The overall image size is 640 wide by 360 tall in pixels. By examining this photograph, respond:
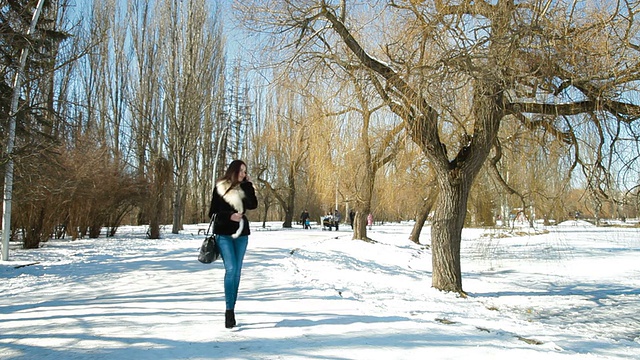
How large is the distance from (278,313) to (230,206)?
127 cm

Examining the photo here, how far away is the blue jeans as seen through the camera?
4.01 meters

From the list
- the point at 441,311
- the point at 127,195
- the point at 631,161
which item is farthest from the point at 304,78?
the point at 127,195

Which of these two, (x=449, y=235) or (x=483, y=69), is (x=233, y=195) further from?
(x=449, y=235)

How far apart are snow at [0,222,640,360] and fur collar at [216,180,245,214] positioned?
3.58 ft

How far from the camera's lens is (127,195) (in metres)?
15.8

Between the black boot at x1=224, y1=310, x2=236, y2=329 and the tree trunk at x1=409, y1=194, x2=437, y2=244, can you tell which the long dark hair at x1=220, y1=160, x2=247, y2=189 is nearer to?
the black boot at x1=224, y1=310, x2=236, y2=329

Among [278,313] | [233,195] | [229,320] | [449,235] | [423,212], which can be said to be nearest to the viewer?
[229,320]

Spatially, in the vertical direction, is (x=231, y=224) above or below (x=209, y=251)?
above

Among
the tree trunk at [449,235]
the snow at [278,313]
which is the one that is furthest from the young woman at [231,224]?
the tree trunk at [449,235]

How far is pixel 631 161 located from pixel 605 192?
1.41m

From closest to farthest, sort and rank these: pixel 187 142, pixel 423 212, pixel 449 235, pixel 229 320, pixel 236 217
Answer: pixel 229 320
pixel 236 217
pixel 449 235
pixel 423 212
pixel 187 142

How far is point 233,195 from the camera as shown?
4109 mm

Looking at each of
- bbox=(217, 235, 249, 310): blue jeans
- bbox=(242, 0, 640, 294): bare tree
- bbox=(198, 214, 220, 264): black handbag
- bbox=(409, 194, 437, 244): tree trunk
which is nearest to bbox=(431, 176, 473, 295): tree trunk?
bbox=(242, 0, 640, 294): bare tree

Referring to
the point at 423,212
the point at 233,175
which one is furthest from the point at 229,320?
the point at 423,212
